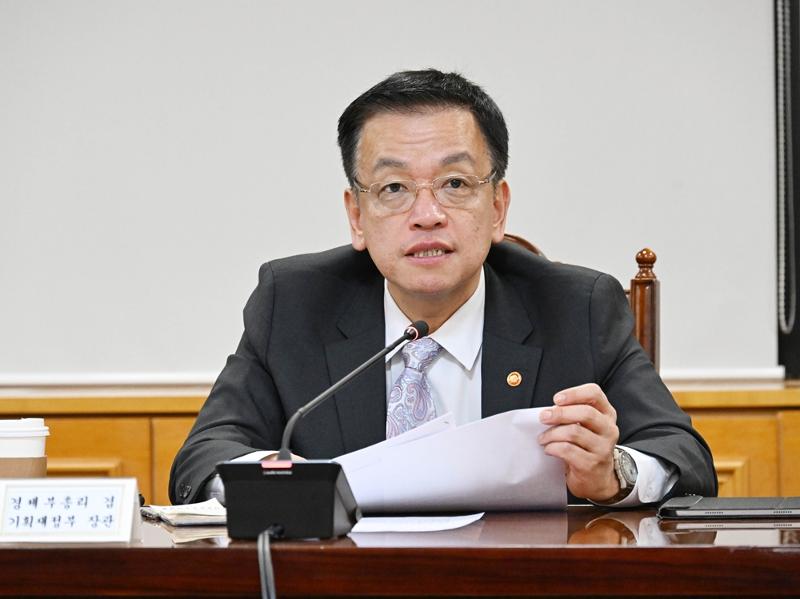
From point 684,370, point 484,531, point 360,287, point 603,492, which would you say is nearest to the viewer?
point 484,531

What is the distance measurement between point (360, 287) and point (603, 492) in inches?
30.3

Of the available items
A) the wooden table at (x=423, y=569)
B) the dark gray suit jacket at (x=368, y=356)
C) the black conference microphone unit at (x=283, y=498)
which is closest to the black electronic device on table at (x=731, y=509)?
the wooden table at (x=423, y=569)

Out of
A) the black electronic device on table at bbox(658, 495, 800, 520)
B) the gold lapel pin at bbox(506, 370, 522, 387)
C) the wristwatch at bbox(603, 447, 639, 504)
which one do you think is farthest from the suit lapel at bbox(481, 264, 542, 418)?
the black electronic device on table at bbox(658, 495, 800, 520)

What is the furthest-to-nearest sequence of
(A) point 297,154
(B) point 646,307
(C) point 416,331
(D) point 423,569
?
(A) point 297,154 → (B) point 646,307 → (C) point 416,331 → (D) point 423,569

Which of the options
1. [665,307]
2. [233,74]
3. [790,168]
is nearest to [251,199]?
[233,74]

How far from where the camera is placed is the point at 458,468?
1524 millimetres

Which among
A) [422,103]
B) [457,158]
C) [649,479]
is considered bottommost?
[649,479]

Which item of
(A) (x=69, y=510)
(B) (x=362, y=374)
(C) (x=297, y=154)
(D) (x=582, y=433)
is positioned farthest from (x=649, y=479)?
(C) (x=297, y=154)

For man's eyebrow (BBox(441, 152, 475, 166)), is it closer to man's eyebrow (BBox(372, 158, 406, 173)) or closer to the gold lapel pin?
man's eyebrow (BBox(372, 158, 406, 173))

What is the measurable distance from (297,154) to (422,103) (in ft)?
5.11

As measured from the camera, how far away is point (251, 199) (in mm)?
3592

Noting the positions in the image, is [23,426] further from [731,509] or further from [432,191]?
[731,509]

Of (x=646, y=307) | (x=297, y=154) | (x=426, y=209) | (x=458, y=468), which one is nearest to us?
(x=458, y=468)

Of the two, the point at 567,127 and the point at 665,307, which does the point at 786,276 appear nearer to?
the point at 665,307
